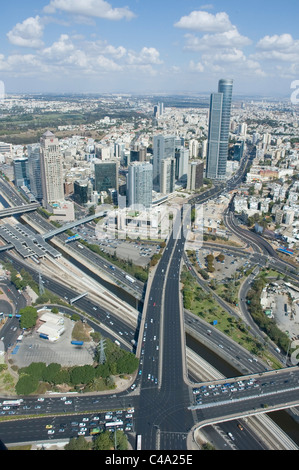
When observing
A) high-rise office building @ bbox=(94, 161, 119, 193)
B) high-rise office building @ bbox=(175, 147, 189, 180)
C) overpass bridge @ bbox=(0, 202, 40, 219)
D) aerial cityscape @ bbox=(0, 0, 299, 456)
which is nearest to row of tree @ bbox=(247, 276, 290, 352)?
aerial cityscape @ bbox=(0, 0, 299, 456)

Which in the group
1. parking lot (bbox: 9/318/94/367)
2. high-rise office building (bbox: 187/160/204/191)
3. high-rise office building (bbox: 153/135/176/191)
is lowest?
parking lot (bbox: 9/318/94/367)

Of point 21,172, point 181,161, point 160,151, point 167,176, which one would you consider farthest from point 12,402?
point 181,161

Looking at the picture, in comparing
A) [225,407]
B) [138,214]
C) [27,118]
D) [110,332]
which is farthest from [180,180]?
[27,118]

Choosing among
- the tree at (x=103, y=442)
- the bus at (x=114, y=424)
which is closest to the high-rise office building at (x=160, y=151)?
the bus at (x=114, y=424)

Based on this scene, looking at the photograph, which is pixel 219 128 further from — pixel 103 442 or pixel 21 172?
pixel 103 442

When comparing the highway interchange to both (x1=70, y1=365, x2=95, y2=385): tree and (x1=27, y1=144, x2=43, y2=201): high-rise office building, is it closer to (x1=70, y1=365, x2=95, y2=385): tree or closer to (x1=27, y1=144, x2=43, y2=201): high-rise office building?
(x1=70, y1=365, x2=95, y2=385): tree

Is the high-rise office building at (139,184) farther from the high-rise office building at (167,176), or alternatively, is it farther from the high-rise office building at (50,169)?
the high-rise office building at (50,169)
